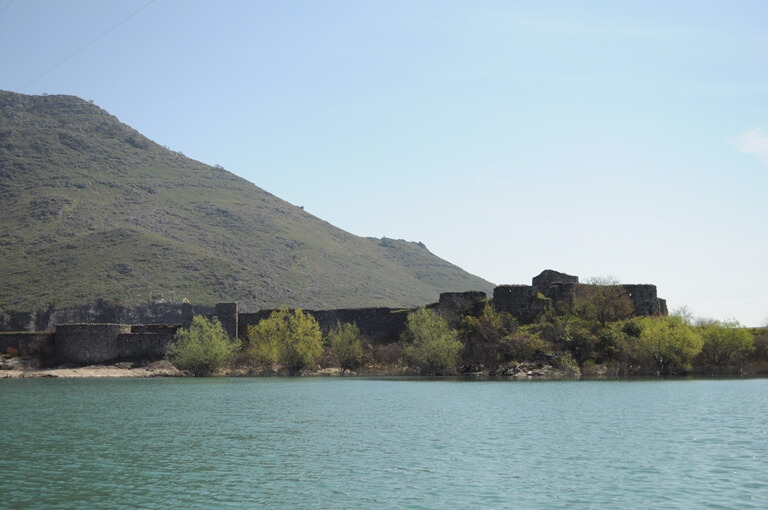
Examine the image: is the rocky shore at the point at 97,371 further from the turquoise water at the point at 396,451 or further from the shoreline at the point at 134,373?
the turquoise water at the point at 396,451

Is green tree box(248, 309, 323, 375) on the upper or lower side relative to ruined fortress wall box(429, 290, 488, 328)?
lower

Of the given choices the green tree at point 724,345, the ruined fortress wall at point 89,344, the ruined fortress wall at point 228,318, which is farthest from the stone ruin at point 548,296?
the ruined fortress wall at point 89,344

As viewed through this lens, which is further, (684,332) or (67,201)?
(67,201)

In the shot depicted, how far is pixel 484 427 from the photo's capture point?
77.5ft

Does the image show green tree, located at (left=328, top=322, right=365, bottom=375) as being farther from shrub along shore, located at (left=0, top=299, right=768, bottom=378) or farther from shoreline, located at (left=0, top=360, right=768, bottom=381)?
shoreline, located at (left=0, top=360, right=768, bottom=381)

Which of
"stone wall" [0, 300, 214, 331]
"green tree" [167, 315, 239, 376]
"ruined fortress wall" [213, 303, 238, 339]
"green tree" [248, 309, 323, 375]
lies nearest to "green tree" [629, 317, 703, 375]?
"green tree" [248, 309, 323, 375]

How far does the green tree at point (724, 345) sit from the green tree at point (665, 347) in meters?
1.21

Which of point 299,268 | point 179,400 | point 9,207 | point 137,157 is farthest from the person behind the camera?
point 137,157

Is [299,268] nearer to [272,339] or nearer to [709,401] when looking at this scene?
[272,339]

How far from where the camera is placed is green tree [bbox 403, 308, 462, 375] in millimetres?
49969

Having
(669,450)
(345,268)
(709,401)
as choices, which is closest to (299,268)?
(345,268)

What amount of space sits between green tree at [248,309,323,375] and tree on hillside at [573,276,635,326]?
17.5 m

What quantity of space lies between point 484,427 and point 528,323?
99.3 feet

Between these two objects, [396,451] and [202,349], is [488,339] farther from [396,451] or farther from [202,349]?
[396,451]
